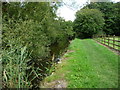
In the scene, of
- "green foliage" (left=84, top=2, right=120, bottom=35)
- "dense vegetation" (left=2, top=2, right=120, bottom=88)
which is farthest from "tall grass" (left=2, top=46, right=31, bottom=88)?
"green foliage" (left=84, top=2, right=120, bottom=35)

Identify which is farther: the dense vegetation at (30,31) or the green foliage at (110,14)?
the green foliage at (110,14)

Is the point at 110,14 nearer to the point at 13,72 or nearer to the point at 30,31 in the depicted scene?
the point at 13,72

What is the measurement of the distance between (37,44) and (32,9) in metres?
1.21

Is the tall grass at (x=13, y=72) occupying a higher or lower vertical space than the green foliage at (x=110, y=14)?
lower

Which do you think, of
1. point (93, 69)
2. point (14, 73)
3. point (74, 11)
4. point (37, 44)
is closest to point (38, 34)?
point (37, 44)

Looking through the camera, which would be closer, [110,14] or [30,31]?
[110,14]

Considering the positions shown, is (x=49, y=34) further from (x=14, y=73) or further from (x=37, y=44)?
(x=14, y=73)

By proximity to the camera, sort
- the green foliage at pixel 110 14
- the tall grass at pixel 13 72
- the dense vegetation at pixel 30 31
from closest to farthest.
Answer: the tall grass at pixel 13 72
the dense vegetation at pixel 30 31
the green foliage at pixel 110 14

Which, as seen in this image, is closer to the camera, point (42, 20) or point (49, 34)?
point (42, 20)

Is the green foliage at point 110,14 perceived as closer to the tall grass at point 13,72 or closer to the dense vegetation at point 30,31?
the dense vegetation at point 30,31

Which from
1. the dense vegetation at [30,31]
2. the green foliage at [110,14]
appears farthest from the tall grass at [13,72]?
the green foliage at [110,14]

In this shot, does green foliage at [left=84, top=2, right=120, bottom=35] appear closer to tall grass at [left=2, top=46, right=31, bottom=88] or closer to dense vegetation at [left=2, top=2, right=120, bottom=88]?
dense vegetation at [left=2, top=2, right=120, bottom=88]

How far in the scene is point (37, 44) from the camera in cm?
390

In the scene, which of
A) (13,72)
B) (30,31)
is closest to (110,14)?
(13,72)
